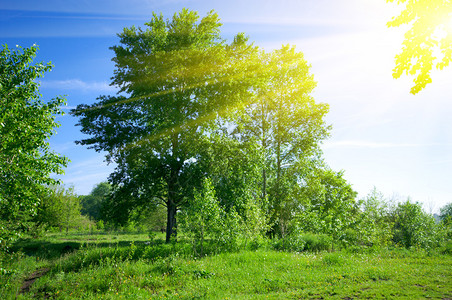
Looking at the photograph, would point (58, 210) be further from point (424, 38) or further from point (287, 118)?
point (424, 38)

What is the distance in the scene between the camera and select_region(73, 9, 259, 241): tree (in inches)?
707

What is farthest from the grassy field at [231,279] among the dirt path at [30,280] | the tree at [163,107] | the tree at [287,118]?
the tree at [287,118]

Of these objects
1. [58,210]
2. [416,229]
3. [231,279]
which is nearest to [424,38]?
[231,279]

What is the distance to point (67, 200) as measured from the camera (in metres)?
31.2

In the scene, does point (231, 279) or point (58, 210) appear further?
point (58, 210)

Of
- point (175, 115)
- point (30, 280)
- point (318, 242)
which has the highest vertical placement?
point (175, 115)

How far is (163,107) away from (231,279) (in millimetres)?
13296

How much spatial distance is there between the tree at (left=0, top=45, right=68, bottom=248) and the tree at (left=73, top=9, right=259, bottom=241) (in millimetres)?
5622

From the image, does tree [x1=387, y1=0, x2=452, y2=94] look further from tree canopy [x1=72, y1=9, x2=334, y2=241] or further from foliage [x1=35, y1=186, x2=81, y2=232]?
foliage [x1=35, y1=186, x2=81, y2=232]

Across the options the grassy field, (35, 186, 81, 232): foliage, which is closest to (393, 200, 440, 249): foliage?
the grassy field

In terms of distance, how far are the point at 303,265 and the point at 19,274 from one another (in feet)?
41.6

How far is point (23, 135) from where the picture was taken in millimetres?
10797

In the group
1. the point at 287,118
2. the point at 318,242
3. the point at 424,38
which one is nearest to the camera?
the point at 424,38

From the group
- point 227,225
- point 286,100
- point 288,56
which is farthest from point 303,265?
point 288,56
